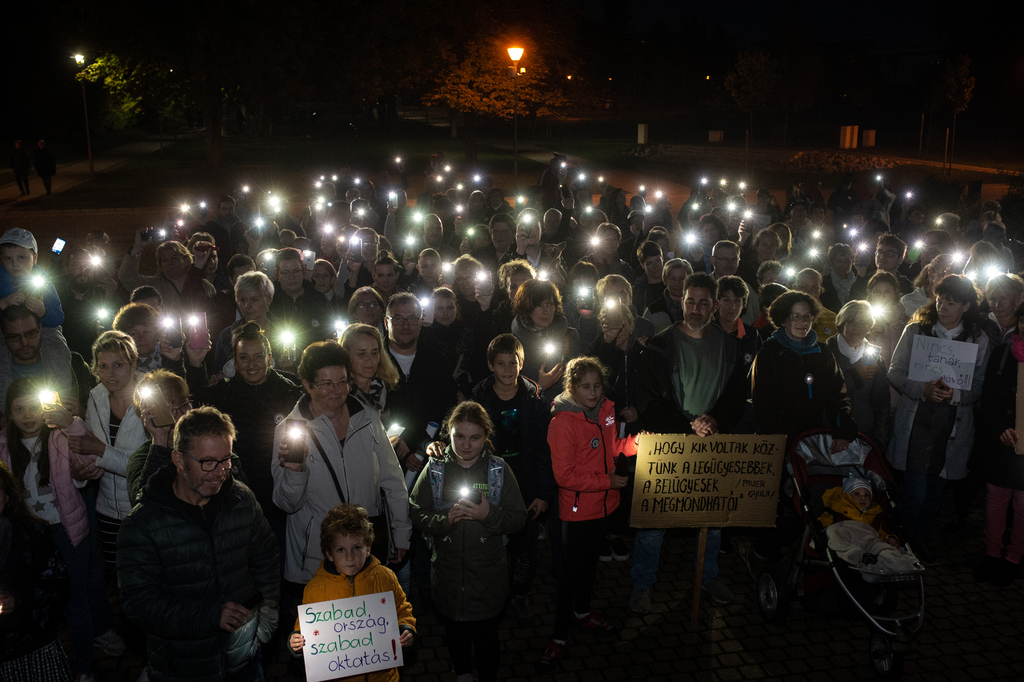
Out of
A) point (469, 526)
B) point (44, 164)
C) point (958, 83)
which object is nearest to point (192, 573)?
point (469, 526)

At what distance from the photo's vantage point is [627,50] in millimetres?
100812

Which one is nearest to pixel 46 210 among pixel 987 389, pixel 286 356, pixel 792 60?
pixel 286 356

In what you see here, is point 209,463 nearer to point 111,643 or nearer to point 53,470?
point 53,470

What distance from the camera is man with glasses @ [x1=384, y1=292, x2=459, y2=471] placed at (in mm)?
5785

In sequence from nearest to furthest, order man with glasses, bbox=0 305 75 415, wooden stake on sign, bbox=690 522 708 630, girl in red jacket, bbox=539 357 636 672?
girl in red jacket, bbox=539 357 636 672 < man with glasses, bbox=0 305 75 415 < wooden stake on sign, bbox=690 522 708 630

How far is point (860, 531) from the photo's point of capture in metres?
5.25

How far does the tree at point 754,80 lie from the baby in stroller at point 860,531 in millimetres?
31512

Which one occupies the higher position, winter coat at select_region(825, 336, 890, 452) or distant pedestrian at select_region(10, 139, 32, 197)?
distant pedestrian at select_region(10, 139, 32, 197)

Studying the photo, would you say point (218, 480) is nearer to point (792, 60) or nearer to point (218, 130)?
point (218, 130)

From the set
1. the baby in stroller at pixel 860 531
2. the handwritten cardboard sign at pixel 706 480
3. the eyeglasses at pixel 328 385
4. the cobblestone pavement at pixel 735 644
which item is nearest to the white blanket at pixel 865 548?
the baby in stroller at pixel 860 531

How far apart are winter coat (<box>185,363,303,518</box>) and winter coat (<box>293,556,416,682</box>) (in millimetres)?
1236

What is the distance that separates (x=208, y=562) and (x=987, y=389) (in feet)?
19.1

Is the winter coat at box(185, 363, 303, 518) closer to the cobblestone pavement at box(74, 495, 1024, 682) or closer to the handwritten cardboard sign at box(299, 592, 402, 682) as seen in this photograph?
the cobblestone pavement at box(74, 495, 1024, 682)

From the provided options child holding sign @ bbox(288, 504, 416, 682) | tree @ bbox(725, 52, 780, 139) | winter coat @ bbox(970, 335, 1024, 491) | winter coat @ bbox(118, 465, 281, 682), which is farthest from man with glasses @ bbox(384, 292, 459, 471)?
tree @ bbox(725, 52, 780, 139)
